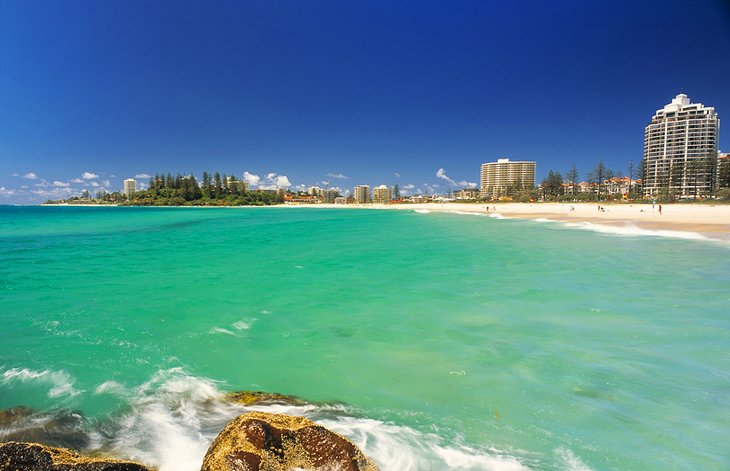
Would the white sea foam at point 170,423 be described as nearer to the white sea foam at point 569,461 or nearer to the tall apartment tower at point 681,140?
the white sea foam at point 569,461

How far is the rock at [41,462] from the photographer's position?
2574 mm

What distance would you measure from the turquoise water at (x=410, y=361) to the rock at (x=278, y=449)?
1.21m

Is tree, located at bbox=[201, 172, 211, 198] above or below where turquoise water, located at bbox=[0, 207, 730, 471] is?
above

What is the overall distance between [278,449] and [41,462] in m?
1.69

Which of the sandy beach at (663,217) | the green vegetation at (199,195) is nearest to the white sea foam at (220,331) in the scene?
the sandy beach at (663,217)

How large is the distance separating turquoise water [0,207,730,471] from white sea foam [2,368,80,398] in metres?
0.04

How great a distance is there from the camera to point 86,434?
4.27 meters

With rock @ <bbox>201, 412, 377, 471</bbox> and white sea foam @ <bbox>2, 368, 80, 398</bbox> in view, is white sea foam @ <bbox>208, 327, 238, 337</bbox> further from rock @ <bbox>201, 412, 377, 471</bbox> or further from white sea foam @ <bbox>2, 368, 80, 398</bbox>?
rock @ <bbox>201, 412, 377, 471</bbox>

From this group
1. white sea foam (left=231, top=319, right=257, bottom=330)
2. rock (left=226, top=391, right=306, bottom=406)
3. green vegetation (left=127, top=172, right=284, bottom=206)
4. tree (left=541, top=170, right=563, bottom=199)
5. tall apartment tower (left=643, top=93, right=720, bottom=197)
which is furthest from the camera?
green vegetation (left=127, top=172, right=284, bottom=206)

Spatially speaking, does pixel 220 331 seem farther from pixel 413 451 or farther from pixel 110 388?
pixel 413 451

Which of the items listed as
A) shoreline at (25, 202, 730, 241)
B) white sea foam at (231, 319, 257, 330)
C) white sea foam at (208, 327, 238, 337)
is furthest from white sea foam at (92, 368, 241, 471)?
shoreline at (25, 202, 730, 241)

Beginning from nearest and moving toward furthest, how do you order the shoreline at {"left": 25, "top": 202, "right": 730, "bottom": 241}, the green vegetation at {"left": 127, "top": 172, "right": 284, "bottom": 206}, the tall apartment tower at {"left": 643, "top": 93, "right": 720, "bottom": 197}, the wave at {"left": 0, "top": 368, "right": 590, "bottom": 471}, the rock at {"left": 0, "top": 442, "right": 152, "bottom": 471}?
the rock at {"left": 0, "top": 442, "right": 152, "bottom": 471}
the wave at {"left": 0, "top": 368, "right": 590, "bottom": 471}
the shoreline at {"left": 25, "top": 202, "right": 730, "bottom": 241}
the tall apartment tower at {"left": 643, "top": 93, "right": 720, "bottom": 197}
the green vegetation at {"left": 127, "top": 172, "right": 284, "bottom": 206}

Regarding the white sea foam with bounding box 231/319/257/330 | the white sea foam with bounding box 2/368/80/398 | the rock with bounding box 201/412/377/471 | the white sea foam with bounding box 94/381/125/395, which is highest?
A: the rock with bounding box 201/412/377/471

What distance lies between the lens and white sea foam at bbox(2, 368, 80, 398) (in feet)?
17.7
